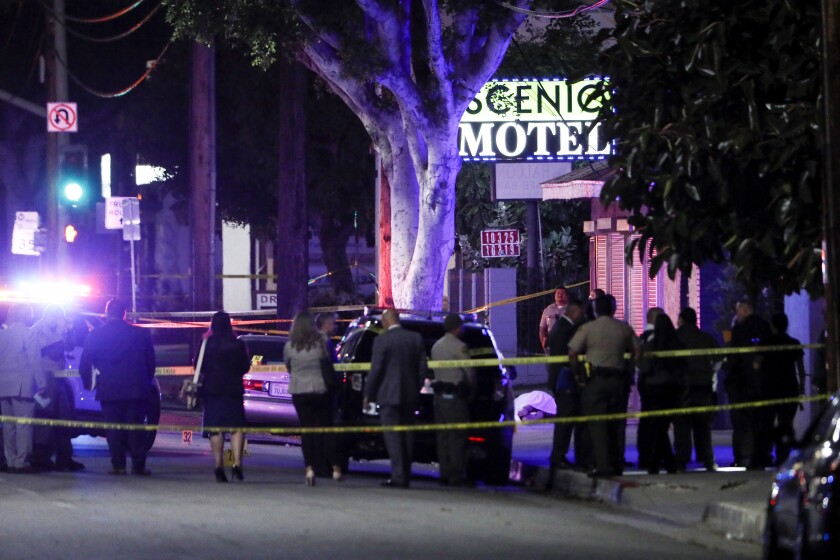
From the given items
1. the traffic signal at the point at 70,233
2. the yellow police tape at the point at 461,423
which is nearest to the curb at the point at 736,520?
the yellow police tape at the point at 461,423

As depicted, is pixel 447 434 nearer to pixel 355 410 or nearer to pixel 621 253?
pixel 355 410

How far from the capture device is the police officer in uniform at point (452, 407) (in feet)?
53.4

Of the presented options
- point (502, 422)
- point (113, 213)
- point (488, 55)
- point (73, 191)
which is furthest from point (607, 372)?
point (113, 213)

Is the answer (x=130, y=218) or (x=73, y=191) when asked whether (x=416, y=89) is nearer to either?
(x=130, y=218)

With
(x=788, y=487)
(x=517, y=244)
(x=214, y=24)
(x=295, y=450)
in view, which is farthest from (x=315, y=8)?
(x=788, y=487)

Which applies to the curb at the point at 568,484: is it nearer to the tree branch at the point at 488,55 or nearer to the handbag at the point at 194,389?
the handbag at the point at 194,389

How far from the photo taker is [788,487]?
9.01 metres

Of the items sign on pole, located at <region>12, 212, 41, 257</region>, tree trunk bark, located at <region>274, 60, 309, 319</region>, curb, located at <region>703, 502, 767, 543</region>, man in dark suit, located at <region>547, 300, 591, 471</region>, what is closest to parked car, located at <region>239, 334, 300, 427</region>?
man in dark suit, located at <region>547, 300, 591, 471</region>

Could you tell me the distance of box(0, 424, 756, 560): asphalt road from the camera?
1143 cm

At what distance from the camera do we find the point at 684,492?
14922 mm

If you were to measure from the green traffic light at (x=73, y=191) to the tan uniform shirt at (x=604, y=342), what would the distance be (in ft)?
56.0

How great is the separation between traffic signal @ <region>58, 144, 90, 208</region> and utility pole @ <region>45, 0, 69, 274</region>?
0.46 meters

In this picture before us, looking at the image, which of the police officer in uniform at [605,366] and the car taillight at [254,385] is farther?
the car taillight at [254,385]

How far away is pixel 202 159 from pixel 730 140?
20226 mm
